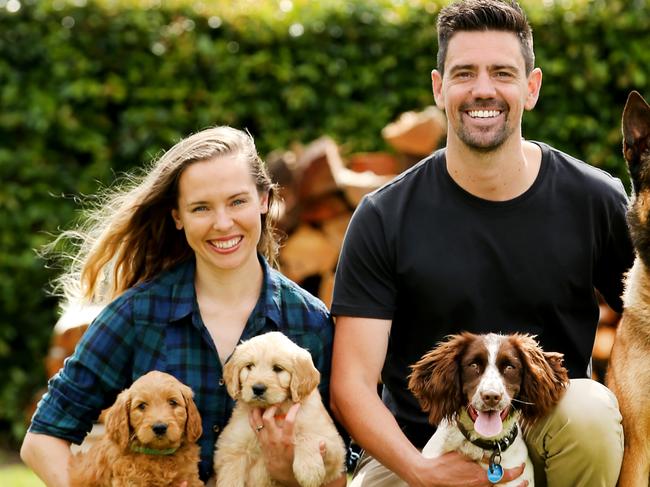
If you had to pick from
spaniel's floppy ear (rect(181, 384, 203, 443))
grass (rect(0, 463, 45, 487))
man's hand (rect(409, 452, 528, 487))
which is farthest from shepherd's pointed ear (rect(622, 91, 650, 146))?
grass (rect(0, 463, 45, 487))

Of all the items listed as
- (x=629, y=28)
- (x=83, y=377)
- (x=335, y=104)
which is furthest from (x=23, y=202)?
(x=629, y=28)

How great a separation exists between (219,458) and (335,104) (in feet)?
14.1

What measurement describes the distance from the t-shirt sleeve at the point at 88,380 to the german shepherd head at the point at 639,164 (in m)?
2.05

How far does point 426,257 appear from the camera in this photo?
451 cm

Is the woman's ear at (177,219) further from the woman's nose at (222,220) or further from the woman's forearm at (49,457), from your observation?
the woman's forearm at (49,457)

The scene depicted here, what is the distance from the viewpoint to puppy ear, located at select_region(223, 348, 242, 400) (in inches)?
162

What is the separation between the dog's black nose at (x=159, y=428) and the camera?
4.00m

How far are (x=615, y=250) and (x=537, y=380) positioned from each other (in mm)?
935

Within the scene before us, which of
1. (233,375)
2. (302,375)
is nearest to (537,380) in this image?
(302,375)

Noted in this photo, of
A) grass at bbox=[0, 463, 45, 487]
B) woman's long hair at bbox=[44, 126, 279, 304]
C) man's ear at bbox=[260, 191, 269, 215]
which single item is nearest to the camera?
woman's long hair at bbox=[44, 126, 279, 304]

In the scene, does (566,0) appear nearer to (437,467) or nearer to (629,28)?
(629,28)

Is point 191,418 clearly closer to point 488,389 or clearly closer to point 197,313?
point 197,313

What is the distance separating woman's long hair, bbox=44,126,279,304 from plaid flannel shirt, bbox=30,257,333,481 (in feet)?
0.92

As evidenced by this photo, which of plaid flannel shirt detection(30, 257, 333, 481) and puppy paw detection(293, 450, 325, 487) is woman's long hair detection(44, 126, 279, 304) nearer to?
plaid flannel shirt detection(30, 257, 333, 481)
